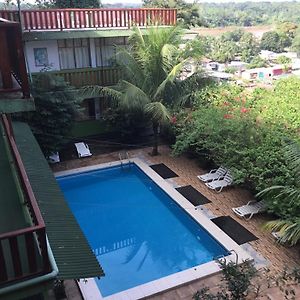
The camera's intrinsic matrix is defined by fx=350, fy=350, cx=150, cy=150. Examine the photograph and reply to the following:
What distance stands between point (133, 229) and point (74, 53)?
9736 millimetres

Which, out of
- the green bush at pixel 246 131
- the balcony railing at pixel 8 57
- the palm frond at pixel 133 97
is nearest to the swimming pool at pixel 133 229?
the green bush at pixel 246 131

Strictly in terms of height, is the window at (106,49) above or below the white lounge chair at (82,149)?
above

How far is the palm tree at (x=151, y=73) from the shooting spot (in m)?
14.6

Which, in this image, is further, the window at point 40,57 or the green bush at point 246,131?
the window at point 40,57

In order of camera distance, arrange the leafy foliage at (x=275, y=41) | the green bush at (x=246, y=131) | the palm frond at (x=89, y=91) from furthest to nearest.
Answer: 1. the leafy foliage at (x=275, y=41)
2. the palm frond at (x=89, y=91)
3. the green bush at (x=246, y=131)

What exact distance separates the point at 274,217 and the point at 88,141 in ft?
33.1

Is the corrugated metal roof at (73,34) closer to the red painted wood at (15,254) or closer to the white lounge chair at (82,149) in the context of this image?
the white lounge chair at (82,149)

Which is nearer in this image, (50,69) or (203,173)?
(203,173)

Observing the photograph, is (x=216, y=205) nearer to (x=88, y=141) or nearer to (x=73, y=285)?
(x=73, y=285)

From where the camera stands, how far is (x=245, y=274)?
6.88 m

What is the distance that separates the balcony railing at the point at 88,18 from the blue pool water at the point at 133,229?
6676 mm

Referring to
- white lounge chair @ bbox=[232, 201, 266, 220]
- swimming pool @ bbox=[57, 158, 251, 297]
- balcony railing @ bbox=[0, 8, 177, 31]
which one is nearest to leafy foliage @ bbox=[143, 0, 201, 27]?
balcony railing @ bbox=[0, 8, 177, 31]

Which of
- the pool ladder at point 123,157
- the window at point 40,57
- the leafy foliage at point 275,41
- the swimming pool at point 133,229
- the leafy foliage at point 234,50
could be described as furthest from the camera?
the leafy foliage at point 275,41

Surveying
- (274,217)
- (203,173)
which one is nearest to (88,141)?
(203,173)
